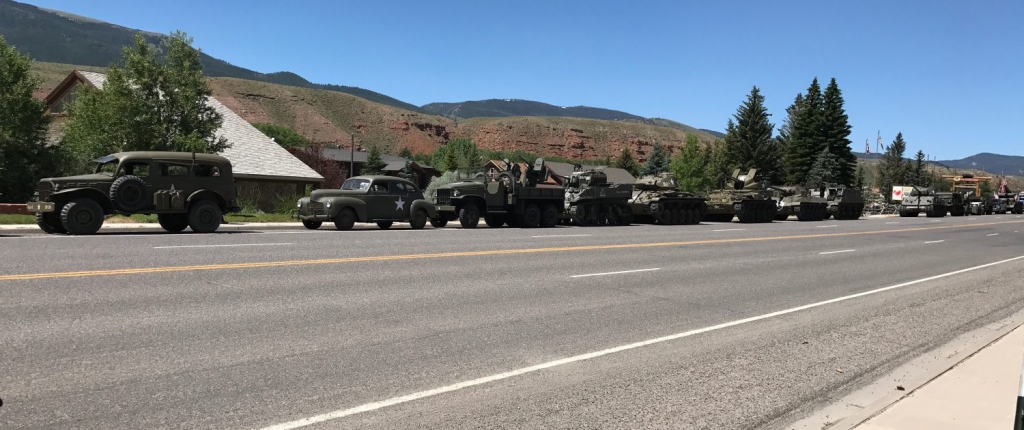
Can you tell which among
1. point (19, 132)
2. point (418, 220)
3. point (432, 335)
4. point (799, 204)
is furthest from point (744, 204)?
point (19, 132)

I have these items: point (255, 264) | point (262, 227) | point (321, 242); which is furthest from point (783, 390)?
point (262, 227)

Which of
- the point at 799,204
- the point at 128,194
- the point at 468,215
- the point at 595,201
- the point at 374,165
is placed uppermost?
the point at 374,165

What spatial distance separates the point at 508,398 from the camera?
5.42m

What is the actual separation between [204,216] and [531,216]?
12.5m

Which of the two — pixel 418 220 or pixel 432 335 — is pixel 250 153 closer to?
pixel 418 220

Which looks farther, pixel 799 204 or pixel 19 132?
pixel 799 204

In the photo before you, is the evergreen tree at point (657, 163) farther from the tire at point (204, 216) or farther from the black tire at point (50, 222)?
the black tire at point (50, 222)

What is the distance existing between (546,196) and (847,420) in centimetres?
2286

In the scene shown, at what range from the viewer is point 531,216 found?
27.3 meters

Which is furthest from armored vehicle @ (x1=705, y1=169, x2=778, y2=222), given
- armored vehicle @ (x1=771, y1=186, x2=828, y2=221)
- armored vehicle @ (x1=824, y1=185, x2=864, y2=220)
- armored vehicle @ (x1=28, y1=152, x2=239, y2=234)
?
armored vehicle @ (x1=28, y1=152, x2=239, y2=234)

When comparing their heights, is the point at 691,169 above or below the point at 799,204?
above

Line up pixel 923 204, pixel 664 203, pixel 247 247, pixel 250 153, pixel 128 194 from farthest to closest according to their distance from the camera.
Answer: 1. pixel 923 204
2. pixel 250 153
3. pixel 664 203
4. pixel 128 194
5. pixel 247 247

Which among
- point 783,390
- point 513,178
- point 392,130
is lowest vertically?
point 783,390

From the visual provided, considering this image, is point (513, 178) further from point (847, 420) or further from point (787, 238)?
point (847, 420)
